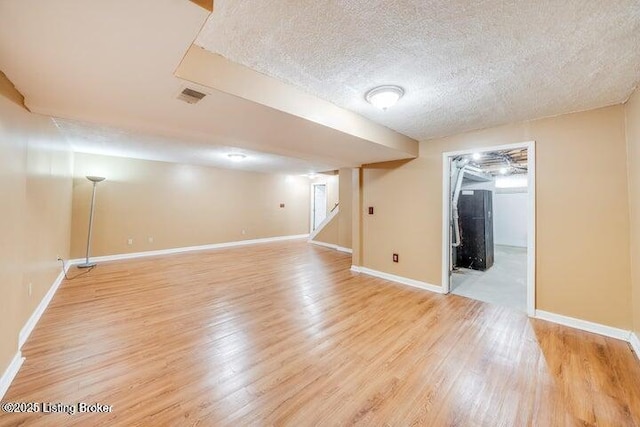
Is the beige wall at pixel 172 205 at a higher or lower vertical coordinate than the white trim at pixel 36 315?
higher

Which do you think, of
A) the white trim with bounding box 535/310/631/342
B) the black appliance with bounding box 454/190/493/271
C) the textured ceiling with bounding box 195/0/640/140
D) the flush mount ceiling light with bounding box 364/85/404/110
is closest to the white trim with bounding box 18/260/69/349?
the textured ceiling with bounding box 195/0/640/140

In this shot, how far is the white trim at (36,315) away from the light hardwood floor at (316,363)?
0.22 ft

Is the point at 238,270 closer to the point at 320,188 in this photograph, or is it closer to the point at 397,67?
the point at 397,67

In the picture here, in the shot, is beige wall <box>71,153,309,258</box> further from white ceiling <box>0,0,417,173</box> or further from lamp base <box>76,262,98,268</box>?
white ceiling <box>0,0,417,173</box>

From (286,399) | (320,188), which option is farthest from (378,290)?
(320,188)

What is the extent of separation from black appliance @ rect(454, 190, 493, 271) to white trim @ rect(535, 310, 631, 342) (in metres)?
2.13

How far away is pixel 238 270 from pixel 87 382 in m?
2.94

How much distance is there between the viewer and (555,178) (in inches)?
103

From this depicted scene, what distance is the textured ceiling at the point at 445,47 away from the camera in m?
1.25

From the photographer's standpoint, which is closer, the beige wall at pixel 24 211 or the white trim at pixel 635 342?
the beige wall at pixel 24 211

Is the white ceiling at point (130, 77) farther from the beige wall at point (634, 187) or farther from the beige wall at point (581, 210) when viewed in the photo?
the beige wall at point (634, 187)

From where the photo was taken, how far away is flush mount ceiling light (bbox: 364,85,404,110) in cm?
202

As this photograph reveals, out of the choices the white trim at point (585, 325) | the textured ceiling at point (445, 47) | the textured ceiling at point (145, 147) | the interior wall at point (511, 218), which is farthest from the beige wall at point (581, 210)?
the interior wall at point (511, 218)

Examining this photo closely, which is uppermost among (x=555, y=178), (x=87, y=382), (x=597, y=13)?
(x=597, y=13)
